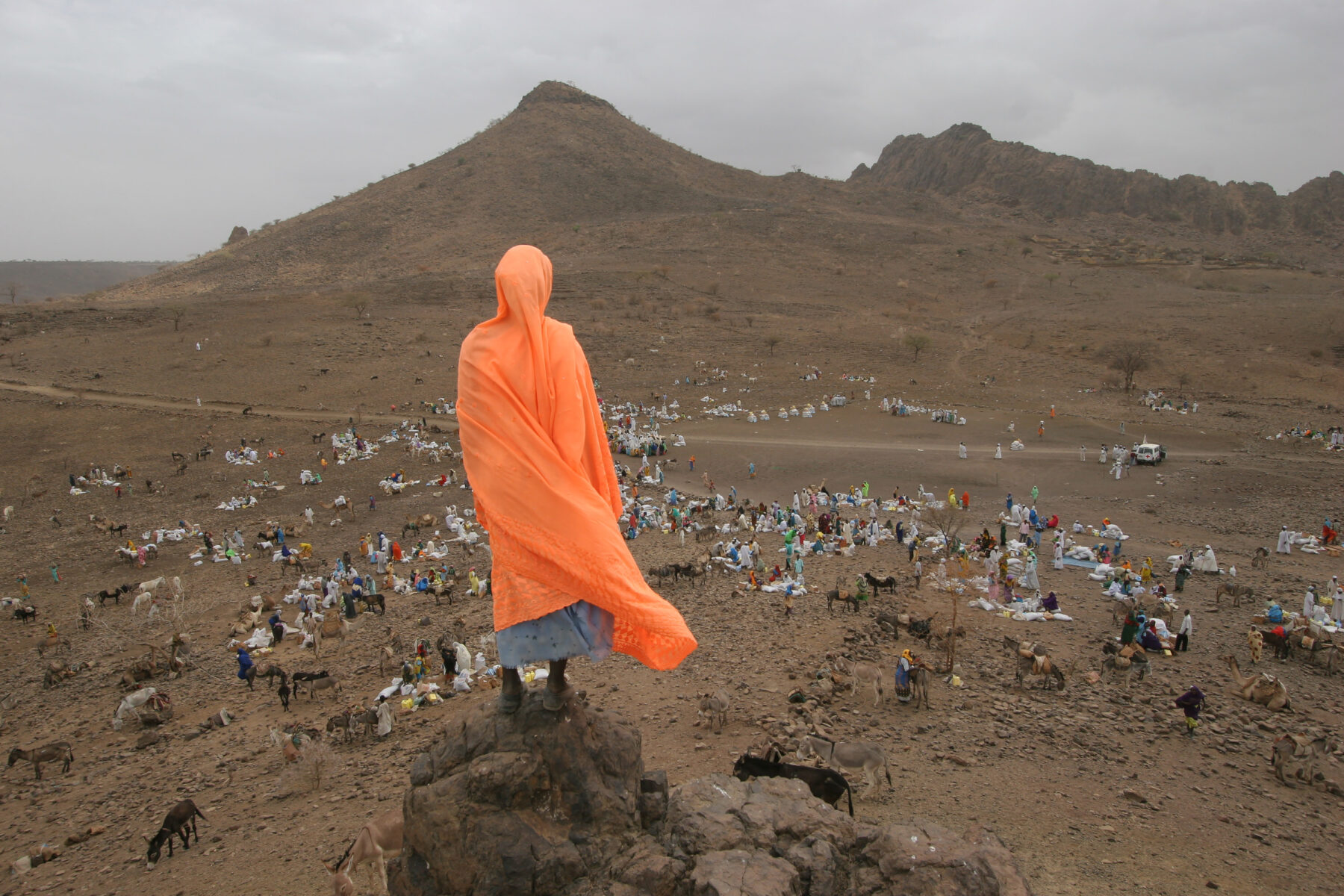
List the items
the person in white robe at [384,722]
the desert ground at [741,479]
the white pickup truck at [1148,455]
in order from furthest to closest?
the white pickup truck at [1148,455] < the person in white robe at [384,722] < the desert ground at [741,479]

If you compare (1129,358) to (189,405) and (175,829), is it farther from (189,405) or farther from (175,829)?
(189,405)

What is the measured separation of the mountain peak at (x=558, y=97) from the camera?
10838 cm

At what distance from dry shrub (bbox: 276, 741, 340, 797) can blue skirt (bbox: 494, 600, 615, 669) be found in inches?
215

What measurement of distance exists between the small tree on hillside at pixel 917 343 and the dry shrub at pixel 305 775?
4266cm

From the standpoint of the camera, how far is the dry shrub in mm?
8531

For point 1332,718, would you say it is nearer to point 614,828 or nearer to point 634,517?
point 614,828

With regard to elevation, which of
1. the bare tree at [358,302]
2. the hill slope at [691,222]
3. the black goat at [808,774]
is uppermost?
the hill slope at [691,222]

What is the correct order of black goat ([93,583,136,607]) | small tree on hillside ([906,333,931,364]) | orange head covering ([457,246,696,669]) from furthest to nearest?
small tree on hillside ([906,333,931,364]) → black goat ([93,583,136,607]) → orange head covering ([457,246,696,669])

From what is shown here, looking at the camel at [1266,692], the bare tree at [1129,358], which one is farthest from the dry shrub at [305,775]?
the bare tree at [1129,358]

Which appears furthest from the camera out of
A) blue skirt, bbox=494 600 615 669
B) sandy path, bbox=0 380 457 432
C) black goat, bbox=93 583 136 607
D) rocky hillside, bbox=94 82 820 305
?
rocky hillside, bbox=94 82 820 305

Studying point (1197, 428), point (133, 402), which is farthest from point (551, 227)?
point (1197, 428)

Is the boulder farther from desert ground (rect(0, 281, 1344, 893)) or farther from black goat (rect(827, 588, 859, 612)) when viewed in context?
black goat (rect(827, 588, 859, 612))

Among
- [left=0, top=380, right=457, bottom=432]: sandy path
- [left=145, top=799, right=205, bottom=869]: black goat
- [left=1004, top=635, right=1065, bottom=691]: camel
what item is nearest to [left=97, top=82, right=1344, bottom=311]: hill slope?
[left=0, top=380, right=457, bottom=432]: sandy path

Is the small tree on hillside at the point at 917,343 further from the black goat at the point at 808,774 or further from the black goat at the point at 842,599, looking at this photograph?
the black goat at the point at 808,774
